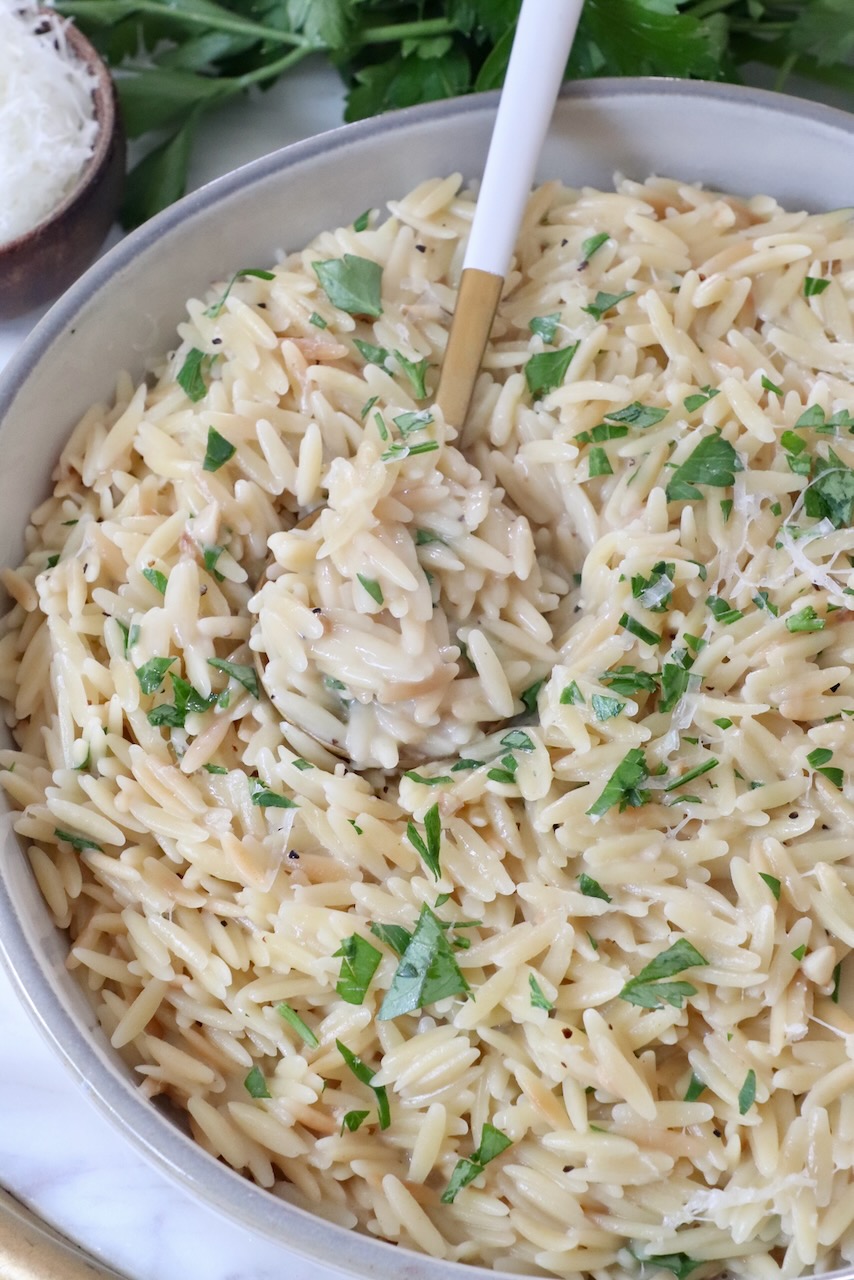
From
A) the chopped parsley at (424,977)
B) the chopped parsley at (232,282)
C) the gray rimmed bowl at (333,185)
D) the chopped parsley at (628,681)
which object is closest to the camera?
the chopped parsley at (424,977)

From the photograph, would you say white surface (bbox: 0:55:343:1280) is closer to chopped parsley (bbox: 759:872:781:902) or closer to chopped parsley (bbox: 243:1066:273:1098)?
chopped parsley (bbox: 243:1066:273:1098)

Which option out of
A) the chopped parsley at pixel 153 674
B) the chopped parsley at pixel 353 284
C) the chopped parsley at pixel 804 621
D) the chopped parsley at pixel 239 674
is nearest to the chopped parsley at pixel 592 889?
the chopped parsley at pixel 804 621

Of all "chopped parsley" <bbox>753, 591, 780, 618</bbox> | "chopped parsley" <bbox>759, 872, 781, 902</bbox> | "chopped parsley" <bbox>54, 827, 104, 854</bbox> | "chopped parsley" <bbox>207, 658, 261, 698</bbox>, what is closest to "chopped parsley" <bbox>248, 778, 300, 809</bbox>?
"chopped parsley" <bbox>207, 658, 261, 698</bbox>

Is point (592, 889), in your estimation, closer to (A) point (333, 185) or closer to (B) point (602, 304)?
(B) point (602, 304)

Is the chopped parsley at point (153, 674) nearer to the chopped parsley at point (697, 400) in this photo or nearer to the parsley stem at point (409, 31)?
the chopped parsley at point (697, 400)

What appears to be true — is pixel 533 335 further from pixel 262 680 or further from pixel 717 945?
pixel 717 945

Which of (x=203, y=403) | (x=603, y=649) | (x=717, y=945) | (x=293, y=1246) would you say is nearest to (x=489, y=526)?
(x=603, y=649)

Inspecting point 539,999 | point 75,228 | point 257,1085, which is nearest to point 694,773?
point 539,999
